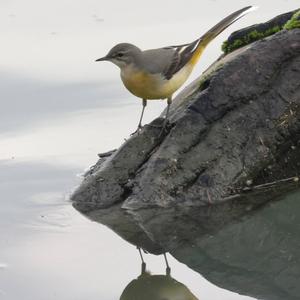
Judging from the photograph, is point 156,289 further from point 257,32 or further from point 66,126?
point 66,126

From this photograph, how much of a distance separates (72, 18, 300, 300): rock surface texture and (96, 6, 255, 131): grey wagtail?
0.94 ft

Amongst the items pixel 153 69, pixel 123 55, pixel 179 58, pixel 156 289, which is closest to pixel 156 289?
pixel 156 289

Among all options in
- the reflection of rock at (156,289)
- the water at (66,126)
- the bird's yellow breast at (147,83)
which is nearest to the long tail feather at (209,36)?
the bird's yellow breast at (147,83)

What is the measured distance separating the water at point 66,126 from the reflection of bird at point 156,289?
6cm

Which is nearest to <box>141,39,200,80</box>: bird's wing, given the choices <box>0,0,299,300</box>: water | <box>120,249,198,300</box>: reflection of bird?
<box>0,0,299,300</box>: water

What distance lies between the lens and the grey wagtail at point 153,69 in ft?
31.5

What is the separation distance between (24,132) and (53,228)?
81.2 inches

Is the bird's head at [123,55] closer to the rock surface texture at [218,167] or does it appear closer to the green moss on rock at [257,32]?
the rock surface texture at [218,167]

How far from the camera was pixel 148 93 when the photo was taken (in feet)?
31.7

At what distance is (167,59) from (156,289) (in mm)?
2847

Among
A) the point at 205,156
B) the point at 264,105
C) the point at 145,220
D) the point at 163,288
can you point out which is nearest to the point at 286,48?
the point at 264,105

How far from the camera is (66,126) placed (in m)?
10.8

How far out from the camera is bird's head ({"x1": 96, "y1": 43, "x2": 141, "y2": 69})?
31.9ft

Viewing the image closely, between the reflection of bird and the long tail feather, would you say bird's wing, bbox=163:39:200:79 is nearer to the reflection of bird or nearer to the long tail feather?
the long tail feather
